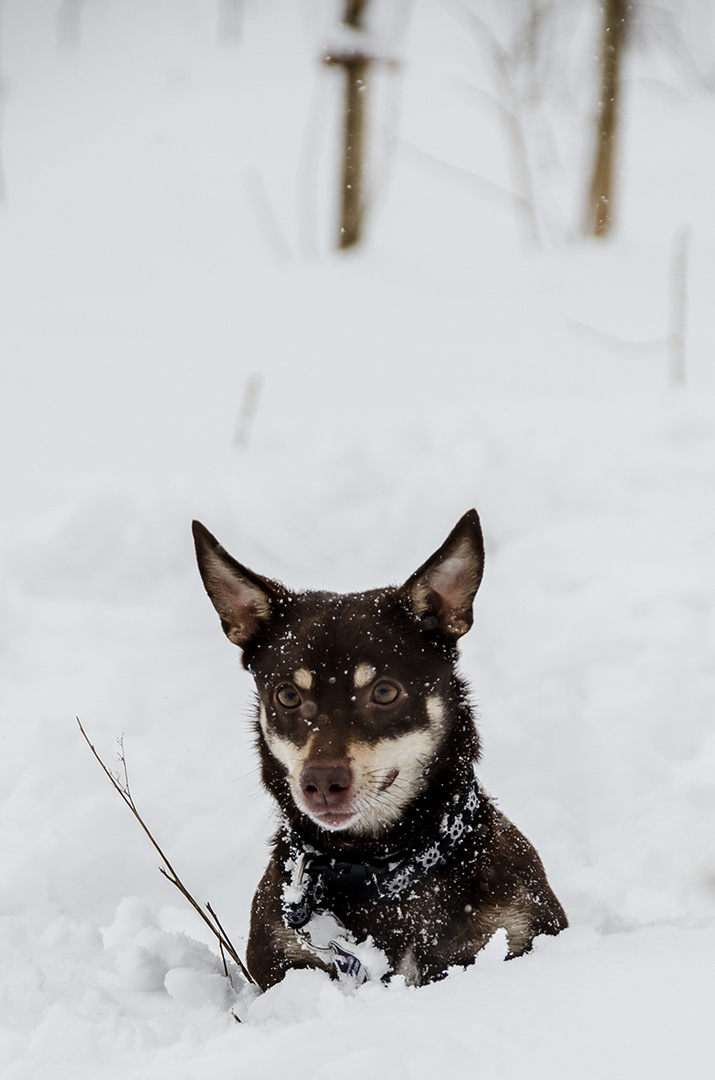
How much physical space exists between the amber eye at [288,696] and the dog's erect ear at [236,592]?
344 millimetres

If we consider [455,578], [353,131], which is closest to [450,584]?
[455,578]

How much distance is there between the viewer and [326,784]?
2.95m

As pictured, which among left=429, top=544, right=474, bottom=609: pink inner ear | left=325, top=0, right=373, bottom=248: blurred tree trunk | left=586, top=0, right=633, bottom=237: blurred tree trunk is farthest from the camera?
left=325, top=0, right=373, bottom=248: blurred tree trunk

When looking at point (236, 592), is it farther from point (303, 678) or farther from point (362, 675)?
point (362, 675)

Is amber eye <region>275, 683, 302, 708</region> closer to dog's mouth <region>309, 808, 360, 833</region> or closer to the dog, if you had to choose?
the dog

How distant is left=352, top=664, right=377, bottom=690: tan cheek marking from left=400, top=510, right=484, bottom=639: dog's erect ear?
0.33 metres

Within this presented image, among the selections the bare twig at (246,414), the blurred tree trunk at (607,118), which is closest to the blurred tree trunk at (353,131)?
the blurred tree trunk at (607,118)

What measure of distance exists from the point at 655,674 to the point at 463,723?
2336mm

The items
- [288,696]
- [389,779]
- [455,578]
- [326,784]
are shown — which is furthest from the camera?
[455,578]

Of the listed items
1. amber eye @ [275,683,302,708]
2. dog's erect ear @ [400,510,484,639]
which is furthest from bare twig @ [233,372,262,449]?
amber eye @ [275,683,302,708]

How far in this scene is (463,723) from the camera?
3410 millimetres

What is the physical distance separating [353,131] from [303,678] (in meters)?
10.8

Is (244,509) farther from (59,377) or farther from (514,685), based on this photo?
(59,377)

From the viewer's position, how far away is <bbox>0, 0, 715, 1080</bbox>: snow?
8.32 ft
